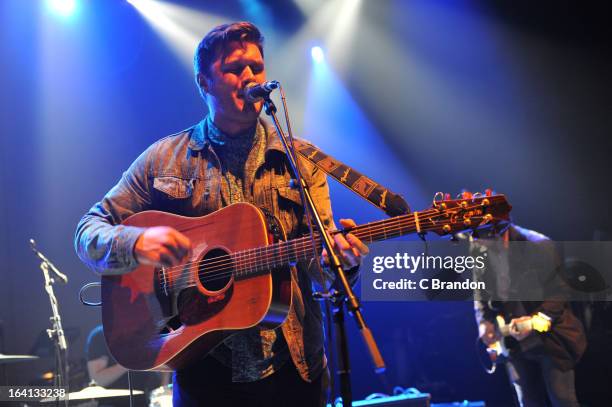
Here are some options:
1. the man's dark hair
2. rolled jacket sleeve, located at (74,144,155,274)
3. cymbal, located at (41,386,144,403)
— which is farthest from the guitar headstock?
cymbal, located at (41,386,144,403)

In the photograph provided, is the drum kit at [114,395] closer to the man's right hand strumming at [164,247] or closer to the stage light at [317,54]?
the man's right hand strumming at [164,247]

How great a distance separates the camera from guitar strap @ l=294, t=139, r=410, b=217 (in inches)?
98.4

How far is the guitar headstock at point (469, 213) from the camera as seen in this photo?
2.20m

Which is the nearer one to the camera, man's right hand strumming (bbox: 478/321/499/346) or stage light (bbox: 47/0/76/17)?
man's right hand strumming (bbox: 478/321/499/346)

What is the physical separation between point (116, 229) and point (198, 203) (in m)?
0.41

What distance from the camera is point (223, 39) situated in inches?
115

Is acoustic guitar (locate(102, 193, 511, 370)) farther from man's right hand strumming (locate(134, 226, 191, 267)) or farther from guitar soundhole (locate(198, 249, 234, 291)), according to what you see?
man's right hand strumming (locate(134, 226, 191, 267))

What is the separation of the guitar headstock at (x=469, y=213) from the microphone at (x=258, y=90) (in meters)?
0.86

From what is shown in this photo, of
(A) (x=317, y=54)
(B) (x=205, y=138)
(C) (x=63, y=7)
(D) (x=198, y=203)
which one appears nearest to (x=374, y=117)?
(A) (x=317, y=54)

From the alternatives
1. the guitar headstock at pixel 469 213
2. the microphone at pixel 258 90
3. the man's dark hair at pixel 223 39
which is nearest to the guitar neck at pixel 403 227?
the guitar headstock at pixel 469 213

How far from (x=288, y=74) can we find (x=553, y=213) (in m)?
4.06

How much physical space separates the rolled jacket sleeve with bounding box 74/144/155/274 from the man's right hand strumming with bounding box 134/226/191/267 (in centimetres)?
9

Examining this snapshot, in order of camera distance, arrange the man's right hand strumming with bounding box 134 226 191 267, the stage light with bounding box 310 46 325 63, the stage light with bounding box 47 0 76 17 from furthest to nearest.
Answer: the stage light with bounding box 310 46 325 63, the stage light with bounding box 47 0 76 17, the man's right hand strumming with bounding box 134 226 191 267

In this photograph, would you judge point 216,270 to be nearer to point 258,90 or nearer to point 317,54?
point 258,90
